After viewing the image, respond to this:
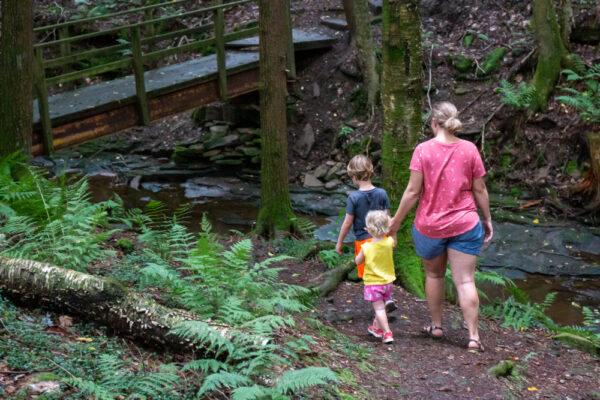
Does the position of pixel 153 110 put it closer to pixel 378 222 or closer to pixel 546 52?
pixel 378 222

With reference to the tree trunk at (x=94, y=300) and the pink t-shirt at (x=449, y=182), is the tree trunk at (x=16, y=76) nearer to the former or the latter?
the tree trunk at (x=94, y=300)

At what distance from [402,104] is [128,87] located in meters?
7.64

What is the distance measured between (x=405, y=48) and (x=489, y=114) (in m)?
7.53

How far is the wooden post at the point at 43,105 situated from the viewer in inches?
388

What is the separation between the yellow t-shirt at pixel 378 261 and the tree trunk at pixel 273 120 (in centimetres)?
384

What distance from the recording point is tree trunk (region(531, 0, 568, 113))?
1243 cm

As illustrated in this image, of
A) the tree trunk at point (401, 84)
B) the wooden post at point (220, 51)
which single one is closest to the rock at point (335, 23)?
the wooden post at point (220, 51)

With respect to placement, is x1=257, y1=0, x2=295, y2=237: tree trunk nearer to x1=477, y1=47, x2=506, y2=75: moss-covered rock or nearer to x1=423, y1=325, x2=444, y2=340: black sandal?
x1=423, y1=325, x2=444, y2=340: black sandal

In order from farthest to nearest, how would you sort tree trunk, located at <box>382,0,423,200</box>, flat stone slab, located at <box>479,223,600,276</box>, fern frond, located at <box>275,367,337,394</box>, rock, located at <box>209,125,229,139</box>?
rock, located at <box>209,125,229,139</box> < flat stone slab, located at <box>479,223,600,276</box> < tree trunk, located at <box>382,0,423,200</box> < fern frond, located at <box>275,367,337,394</box>

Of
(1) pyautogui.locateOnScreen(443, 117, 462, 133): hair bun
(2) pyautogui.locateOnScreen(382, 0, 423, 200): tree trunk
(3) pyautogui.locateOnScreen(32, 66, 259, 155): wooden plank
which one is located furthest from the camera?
(3) pyautogui.locateOnScreen(32, 66, 259, 155): wooden plank

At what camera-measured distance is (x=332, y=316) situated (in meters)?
5.39

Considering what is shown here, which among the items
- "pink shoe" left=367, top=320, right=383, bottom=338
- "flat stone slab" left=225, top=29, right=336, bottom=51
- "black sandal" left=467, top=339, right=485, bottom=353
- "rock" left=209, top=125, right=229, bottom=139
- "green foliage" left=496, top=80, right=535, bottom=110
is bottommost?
"rock" left=209, top=125, right=229, bottom=139

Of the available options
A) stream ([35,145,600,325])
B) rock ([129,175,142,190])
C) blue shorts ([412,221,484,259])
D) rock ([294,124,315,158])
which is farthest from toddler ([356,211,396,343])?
rock ([129,175,142,190])

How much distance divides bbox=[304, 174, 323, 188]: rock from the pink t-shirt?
9050 mm
